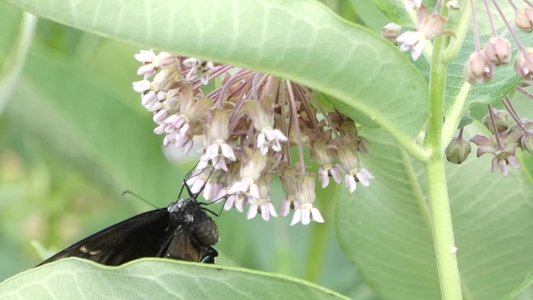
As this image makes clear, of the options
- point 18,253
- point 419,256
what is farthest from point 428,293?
point 18,253

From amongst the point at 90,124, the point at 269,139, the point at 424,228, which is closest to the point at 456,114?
the point at 269,139

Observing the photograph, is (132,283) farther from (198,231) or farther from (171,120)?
(198,231)

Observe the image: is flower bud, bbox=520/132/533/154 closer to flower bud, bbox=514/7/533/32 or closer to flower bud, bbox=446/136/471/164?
flower bud, bbox=446/136/471/164

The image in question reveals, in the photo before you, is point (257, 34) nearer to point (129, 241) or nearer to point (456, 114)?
point (456, 114)

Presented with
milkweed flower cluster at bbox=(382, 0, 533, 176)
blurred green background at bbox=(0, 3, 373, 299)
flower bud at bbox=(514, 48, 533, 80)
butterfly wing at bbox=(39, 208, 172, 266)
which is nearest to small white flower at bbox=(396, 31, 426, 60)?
milkweed flower cluster at bbox=(382, 0, 533, 176)

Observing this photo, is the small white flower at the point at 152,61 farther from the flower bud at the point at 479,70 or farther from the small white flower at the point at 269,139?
the flower bud at the point at 479,70
